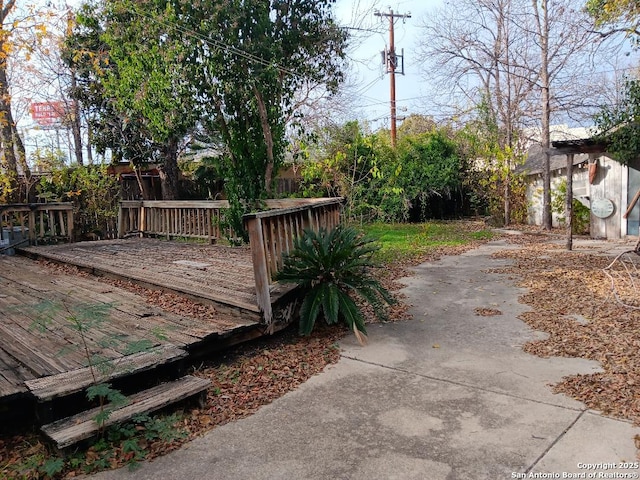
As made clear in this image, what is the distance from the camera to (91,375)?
299 cm

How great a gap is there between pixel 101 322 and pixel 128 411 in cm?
137

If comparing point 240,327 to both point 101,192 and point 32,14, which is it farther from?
point 32,14

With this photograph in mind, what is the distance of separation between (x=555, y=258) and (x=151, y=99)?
8.09m

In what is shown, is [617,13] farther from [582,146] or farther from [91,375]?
[91,375]

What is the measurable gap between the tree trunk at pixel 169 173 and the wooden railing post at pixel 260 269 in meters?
11.1

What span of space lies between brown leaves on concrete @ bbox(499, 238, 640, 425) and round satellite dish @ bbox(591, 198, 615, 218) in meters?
3.68

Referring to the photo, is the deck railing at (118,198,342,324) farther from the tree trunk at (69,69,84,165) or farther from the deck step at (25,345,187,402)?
the tree trunk at (69,69,84,165)

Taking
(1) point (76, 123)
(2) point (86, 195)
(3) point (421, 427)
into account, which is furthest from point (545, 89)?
(1) point (76, 123)

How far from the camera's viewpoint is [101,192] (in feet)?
35.3

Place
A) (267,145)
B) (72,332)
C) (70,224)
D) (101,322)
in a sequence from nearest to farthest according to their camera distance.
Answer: (72,332) < (101,322) < (267,145) < (70,224)

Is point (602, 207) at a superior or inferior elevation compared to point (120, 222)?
inferior

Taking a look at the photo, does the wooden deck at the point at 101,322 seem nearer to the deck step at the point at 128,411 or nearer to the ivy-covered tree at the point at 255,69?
the deck step at the point at 128,411

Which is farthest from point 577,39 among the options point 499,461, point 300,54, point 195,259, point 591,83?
point 499,461

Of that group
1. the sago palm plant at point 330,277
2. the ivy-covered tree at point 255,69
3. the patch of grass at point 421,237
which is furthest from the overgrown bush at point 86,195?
the sago palm plant at point 330,277
